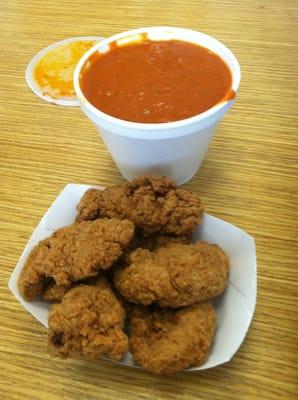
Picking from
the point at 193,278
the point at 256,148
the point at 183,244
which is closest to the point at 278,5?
the point at 256,148

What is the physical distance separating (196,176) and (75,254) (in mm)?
490

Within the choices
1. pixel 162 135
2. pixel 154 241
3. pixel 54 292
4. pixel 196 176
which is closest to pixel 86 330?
pixel 54 292

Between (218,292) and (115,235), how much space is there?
24 centimetres

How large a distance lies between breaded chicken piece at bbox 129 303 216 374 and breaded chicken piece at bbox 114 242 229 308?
3 centimetres

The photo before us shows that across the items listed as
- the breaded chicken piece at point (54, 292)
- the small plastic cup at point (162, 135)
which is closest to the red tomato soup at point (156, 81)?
the small plastic cup at point (162, 135)

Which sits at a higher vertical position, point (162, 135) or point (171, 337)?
point (162, 135)

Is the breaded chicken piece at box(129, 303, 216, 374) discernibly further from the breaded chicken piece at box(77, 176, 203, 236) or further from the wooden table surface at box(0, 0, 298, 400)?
the breaded chicken piece at box(77, 176, 203, 236)

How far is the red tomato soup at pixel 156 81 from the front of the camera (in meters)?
0.96

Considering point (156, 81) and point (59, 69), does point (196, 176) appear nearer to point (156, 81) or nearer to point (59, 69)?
point (156, 81)

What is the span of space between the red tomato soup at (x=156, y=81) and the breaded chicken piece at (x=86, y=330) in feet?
1.39

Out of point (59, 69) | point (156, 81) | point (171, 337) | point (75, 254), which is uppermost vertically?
point (156, 81)

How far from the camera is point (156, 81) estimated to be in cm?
102

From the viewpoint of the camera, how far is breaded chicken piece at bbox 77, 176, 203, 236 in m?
0.93

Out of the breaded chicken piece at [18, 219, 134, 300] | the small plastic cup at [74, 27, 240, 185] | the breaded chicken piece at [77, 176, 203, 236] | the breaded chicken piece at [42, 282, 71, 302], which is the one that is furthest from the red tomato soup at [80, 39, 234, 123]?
the breaded chicken piece at [42, 282, 71, 302]
